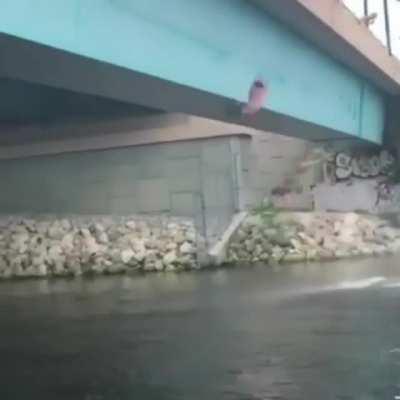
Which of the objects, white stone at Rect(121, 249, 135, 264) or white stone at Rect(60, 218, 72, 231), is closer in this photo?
white stone at Rect(121, 249, 135, 264)

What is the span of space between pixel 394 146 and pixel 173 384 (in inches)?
763

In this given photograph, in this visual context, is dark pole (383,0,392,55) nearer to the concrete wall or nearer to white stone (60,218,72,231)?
the concrete wall

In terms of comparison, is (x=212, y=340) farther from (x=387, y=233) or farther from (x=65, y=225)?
(x=65, y=225)

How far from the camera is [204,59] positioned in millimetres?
12297

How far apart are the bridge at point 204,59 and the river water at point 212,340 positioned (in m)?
3.10

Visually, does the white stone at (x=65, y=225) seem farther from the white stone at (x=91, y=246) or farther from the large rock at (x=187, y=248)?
the large rock at (x=187, y=248)

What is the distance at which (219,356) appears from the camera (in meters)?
9.40

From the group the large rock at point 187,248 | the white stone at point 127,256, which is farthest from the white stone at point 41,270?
the large rock at point 187,248

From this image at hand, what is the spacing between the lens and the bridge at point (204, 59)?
9039 mm

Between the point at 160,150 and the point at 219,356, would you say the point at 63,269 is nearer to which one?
the point at 160,150

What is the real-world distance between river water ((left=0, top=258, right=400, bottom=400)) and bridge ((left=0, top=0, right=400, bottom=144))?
3096 millimetres

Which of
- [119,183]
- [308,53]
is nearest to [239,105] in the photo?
[308,53]

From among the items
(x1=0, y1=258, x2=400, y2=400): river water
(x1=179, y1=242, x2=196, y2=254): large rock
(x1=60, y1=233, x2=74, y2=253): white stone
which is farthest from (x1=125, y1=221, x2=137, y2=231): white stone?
(x1=0, y1=258, x2=400, y2=400): river water

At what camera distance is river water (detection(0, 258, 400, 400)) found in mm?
7828
